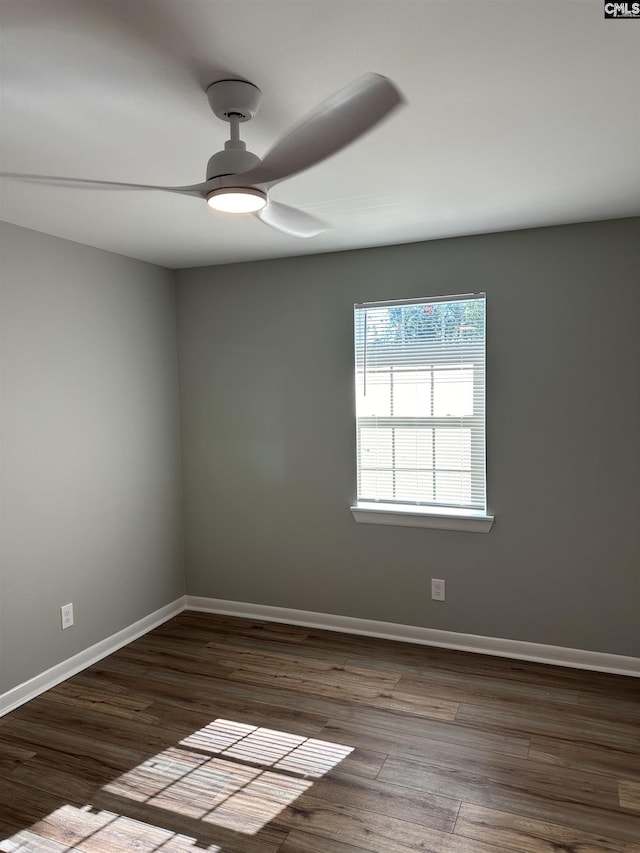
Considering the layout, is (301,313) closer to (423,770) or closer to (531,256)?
(531,256)

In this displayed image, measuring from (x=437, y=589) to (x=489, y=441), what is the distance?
35.9 inches

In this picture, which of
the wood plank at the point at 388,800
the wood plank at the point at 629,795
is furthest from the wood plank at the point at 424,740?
the wood plank at the point at 629,795

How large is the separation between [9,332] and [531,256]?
2.68 m

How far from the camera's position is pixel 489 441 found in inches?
135

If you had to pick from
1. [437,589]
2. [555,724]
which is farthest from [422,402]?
[555,724]

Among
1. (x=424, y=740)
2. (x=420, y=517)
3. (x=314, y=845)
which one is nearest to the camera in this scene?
(x=314, y=845)

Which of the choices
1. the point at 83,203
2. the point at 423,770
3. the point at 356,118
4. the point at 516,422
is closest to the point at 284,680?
the point at 423,770

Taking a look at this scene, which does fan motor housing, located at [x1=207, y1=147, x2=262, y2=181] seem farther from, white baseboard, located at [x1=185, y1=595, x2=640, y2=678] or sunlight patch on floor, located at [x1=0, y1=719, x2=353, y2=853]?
white baseboard, located at [x1=185, y1=595, x2=640, y2=678]

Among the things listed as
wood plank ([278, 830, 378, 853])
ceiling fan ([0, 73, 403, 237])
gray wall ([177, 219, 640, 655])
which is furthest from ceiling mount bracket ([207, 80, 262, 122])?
wood plank ([278, 830, 378, 853])

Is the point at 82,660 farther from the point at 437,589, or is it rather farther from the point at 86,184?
the point at 86,184

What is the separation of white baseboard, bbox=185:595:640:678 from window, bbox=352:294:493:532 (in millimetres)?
644

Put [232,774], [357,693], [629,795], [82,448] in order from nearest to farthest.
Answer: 1. [629,795]
2. [232,774]
3. [357,693]
4. [82,448]

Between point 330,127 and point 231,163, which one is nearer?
point 330,127

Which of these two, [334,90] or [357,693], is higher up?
[334,90]
